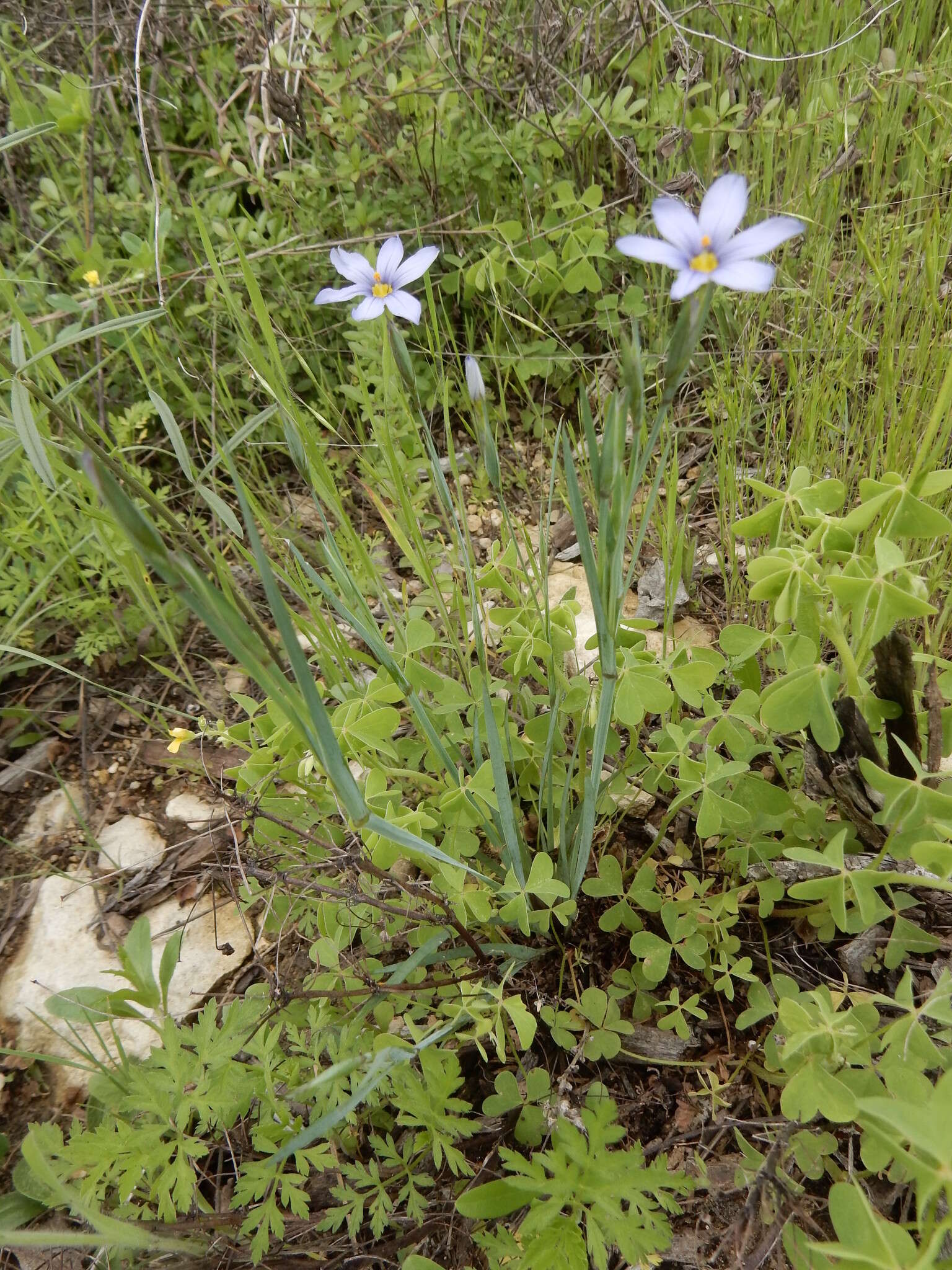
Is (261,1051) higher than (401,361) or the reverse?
the reverse

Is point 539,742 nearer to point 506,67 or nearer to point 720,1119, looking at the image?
point 720,1119

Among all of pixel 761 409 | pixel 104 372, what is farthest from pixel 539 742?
pixel 104 372

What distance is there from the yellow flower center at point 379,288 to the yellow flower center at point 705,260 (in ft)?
1.95

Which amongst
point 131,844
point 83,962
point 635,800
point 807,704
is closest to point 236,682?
point 131,844

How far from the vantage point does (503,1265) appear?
1.13 m

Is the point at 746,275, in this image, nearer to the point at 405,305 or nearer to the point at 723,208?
the point at 723,208

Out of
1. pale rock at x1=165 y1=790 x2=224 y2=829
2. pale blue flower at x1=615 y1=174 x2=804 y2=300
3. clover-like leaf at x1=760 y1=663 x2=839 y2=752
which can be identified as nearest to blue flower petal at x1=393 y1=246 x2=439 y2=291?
pale blue flower at x1=615 y1=174 x2=804 y2=300

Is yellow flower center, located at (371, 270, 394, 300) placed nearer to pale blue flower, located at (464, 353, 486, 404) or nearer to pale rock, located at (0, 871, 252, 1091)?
pale blue flower, located at (464, 353, 486, 404)

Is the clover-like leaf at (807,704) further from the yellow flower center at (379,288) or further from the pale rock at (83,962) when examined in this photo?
the pale rock at (83,962)

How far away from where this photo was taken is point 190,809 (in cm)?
200

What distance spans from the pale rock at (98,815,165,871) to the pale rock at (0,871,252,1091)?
77 millimetres

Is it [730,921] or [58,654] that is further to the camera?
[58,654]

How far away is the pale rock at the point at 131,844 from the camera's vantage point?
1.92m

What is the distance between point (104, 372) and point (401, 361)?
1.79m
